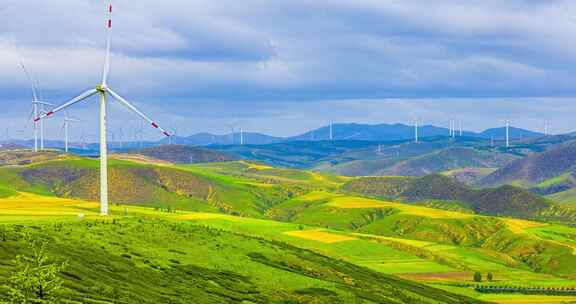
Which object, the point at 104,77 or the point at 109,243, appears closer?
the point at 109,243

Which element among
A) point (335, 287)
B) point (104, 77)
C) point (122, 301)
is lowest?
point (335, 287)

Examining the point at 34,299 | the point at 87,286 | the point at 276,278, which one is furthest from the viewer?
the point at 276,278

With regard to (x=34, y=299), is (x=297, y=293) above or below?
below

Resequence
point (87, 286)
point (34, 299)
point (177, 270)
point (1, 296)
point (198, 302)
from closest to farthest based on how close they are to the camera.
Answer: point (34, 299) → point (1, 296) → point (87, 286) → point (198, 302) → point (177, 270)

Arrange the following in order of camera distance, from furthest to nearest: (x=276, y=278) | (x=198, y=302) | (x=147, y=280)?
(x=276, y=278), (x=147, y=280), (x=198, y=302)

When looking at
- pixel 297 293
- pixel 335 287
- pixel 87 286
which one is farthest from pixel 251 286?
pixel 87 286

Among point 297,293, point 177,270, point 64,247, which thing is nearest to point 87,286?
point 64,247

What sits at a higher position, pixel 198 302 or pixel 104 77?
pixel 104 77

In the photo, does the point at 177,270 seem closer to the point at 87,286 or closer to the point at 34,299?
the point at 87,286

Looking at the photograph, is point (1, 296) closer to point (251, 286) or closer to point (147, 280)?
point (147, 280)
